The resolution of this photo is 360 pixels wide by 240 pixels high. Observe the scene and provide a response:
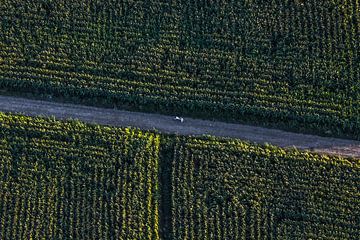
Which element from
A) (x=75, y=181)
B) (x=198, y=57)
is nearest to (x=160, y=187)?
(x=75, y=181)

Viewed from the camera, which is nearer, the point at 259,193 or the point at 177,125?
the point at 259,193

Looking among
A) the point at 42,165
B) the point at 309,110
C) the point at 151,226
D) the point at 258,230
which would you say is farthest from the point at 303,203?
the point at 42,165

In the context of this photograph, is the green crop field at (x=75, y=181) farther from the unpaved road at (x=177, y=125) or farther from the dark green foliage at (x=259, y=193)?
the dark green foliage at (x=259, y=193)

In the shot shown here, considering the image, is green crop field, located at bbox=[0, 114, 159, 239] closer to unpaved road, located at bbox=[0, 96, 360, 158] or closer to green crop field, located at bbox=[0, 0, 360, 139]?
unpaved road, located at bbox=[0, 96, 360, 158]

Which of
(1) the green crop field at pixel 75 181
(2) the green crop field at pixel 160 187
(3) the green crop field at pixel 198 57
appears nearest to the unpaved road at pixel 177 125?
(3) the green crop field at pixel 198 57

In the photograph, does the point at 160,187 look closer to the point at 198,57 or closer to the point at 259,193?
the point at 259,193

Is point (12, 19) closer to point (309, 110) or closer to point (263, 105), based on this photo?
point (263, 105)
